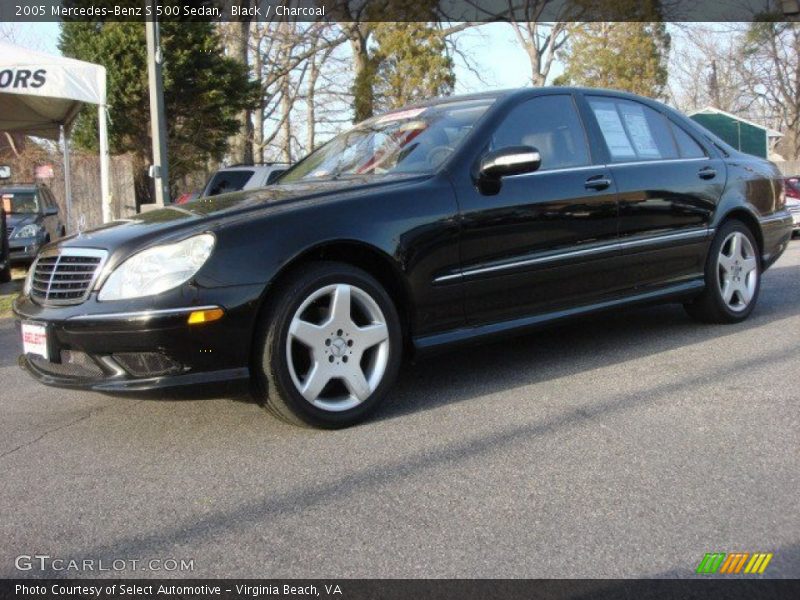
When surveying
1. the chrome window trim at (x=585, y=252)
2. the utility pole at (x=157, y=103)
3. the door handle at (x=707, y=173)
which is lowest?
the chrome window trim at (x=585, y=252)

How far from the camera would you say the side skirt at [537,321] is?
3.85 meters

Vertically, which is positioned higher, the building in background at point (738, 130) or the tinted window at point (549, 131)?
the building in background at point (738, 130)

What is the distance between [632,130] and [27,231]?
31.2ft

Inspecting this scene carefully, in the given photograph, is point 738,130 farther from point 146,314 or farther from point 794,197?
point 146,314

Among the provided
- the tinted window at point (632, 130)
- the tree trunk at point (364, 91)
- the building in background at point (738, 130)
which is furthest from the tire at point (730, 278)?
the building in background at point (738, 130)

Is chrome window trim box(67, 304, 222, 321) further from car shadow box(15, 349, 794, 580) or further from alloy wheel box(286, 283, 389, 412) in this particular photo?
car shadow box(15, 349, 794, 580)

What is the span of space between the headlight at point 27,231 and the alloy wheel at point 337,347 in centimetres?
A: 938

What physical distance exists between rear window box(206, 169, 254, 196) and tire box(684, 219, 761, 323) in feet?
25.9

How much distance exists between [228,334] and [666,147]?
3295 mm

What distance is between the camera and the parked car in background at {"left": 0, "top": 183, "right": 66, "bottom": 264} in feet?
37.3

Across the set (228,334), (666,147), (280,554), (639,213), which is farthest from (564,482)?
(666,147)

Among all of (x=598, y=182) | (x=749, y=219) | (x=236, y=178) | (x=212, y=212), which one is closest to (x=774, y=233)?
(x=749, y=219)

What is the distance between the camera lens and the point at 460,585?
223 cm

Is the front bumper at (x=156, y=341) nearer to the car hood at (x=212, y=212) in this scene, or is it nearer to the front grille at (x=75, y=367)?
the front grille at (x=75, y=367)
